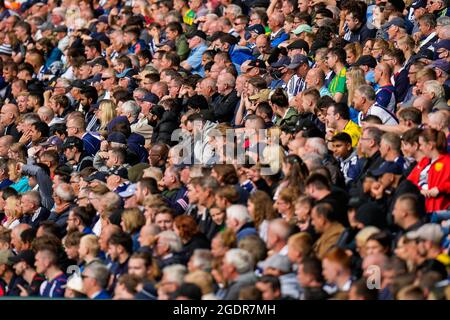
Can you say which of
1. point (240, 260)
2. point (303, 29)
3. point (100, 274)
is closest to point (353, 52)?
point (303, 29)

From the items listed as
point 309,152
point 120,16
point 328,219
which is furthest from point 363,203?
point 120,16

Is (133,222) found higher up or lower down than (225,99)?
higher up

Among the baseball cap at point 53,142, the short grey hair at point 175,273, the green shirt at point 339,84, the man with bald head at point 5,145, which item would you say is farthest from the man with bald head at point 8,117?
the short grey hair at point 175,273

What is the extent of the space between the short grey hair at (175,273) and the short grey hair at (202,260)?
0.41 feet

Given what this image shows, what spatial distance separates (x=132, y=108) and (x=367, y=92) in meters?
3.93

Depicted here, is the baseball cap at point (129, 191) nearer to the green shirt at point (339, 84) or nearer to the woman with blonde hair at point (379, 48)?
the green shirt at point (339, 84)

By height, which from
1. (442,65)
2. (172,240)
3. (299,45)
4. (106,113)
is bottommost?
(106,113)

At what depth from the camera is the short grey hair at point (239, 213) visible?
512 inches

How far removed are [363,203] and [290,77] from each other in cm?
487

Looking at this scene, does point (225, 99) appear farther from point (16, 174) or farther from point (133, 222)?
point (133, 222)

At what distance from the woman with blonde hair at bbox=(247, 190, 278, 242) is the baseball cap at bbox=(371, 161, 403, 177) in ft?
3.41

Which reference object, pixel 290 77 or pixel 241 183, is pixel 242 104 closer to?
pixel 290 77

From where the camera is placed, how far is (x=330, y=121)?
1494cm

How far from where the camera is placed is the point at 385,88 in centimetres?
1570
